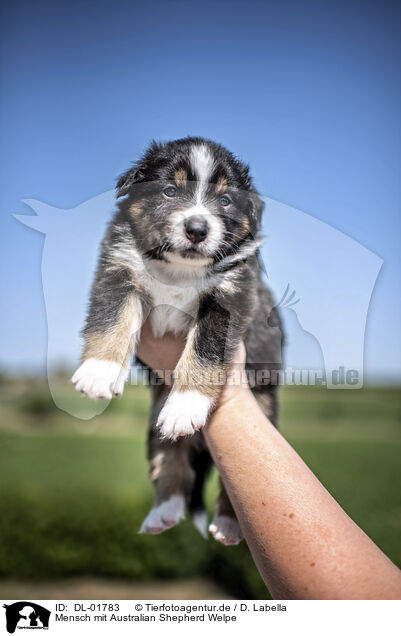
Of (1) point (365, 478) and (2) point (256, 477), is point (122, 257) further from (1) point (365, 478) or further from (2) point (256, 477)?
(1) point (365, 478)

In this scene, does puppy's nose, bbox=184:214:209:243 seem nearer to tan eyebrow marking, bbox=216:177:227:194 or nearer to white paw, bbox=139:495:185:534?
tan eyebrow marking, bbox=216:177:227:194

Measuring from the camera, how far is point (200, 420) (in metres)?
2.05

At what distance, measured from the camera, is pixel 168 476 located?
2.97 meters

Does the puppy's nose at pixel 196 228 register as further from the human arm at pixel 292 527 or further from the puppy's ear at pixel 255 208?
the human arm at pixel 292 527

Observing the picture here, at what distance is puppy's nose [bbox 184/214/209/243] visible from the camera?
205cm

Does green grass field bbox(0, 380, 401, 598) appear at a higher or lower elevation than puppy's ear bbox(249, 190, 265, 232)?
lower

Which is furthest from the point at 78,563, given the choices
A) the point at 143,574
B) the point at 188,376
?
the point at 188,376

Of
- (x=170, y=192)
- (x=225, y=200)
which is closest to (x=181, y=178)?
(x=170, y=192)

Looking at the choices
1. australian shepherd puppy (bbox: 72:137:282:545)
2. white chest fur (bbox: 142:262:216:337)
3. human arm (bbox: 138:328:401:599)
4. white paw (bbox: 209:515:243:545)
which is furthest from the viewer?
white paw (bbox: 209:515:243:545)

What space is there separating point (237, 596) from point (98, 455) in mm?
6243

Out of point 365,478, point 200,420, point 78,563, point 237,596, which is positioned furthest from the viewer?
point 78,563
